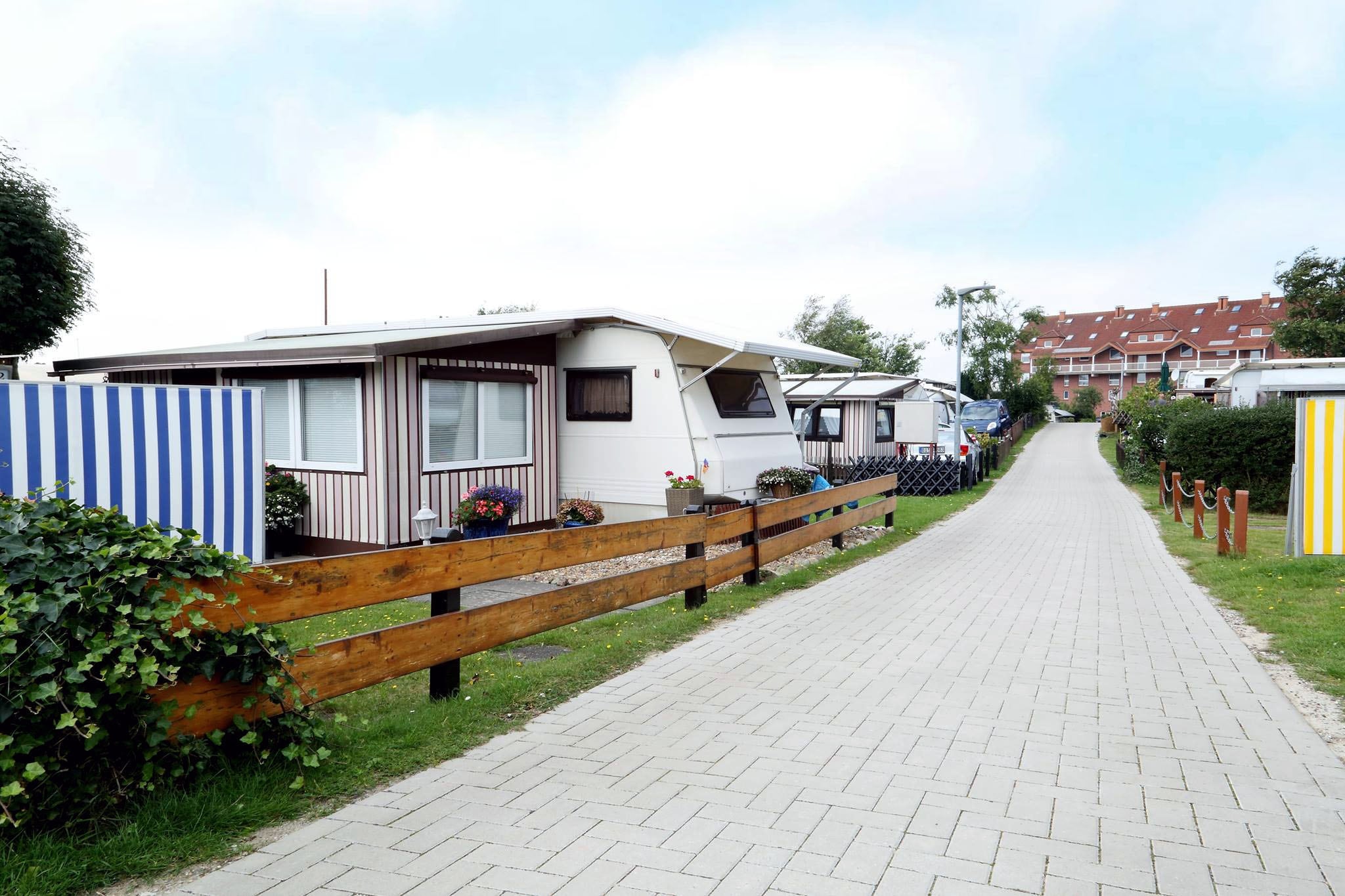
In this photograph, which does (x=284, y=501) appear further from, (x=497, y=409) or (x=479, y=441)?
(x=497, y=409)

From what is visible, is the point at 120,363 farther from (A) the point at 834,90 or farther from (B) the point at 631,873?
(B) the point at 631,873

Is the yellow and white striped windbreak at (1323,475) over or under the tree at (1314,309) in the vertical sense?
under

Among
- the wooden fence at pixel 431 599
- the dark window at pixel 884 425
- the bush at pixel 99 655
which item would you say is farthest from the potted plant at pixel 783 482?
Result: the dark window at pixel 884 425

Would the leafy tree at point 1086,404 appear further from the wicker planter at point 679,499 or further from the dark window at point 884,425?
the wicker planter at point 679,499

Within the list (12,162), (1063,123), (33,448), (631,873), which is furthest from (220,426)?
(12,162)

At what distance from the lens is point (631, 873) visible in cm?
311

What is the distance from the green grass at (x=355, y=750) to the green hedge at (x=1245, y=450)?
45.3 feet

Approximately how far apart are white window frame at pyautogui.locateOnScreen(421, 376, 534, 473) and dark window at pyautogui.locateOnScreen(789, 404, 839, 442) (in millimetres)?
11989

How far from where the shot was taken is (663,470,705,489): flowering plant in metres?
12.2

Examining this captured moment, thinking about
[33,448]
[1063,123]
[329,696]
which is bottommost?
[329,696]

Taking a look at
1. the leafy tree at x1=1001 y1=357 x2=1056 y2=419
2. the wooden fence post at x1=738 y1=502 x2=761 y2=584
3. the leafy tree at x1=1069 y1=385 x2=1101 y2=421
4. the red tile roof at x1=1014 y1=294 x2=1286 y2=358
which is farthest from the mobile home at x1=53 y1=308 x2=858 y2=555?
the red tile roof at x1=1014 y1=294 x2=1286 y2=358

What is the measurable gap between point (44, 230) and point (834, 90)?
24998mm

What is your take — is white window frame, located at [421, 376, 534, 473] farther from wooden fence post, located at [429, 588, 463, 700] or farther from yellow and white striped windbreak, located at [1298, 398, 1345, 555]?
yellow and white striped windbreak, located at [1298, 398, 1345, 555]

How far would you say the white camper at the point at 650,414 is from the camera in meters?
12.4
